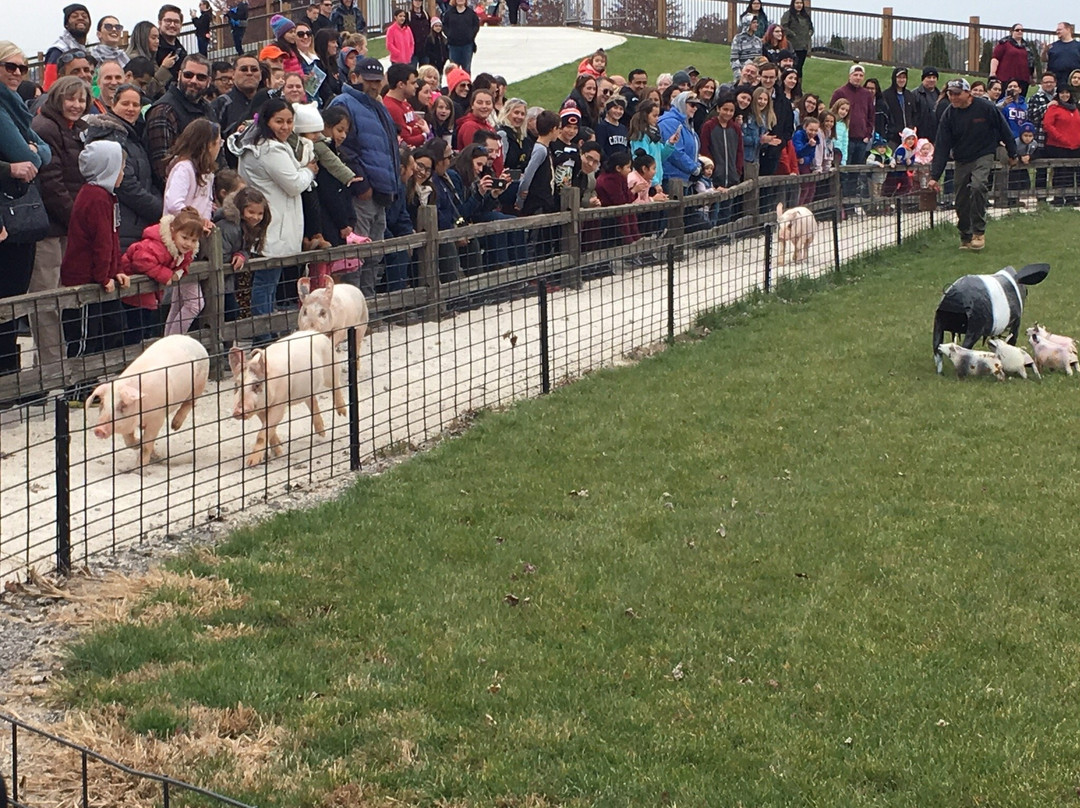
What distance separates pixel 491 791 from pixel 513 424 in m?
5.06

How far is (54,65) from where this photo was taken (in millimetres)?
13789

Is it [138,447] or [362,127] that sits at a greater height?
[362,127]

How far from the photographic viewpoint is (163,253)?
10211 millimetres

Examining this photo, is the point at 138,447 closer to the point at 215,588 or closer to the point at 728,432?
the point at 215,588

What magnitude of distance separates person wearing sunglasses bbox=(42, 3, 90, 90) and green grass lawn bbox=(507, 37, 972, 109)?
18.0m

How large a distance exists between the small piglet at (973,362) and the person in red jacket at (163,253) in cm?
558

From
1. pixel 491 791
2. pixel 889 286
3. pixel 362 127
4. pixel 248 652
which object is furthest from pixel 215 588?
pixel 889 286

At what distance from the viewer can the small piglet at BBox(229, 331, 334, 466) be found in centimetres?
909

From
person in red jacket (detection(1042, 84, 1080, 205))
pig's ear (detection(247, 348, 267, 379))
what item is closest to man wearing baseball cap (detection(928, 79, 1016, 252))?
person in red jacket (detection(1042, 84, 1080, 205))

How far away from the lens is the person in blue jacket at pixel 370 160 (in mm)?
12711

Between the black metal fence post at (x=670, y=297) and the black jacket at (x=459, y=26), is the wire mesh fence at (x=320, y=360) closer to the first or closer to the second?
the black metal fence post at (x=670, y=297)

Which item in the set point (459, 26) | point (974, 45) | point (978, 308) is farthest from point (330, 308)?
point (974, 45)

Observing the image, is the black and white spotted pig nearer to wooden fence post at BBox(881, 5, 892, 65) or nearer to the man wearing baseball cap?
the man wearing baseball cap

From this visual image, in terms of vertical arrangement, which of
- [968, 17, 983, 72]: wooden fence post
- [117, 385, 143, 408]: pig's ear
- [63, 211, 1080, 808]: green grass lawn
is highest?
[968, 17, 983, 72]: wooden fence post
